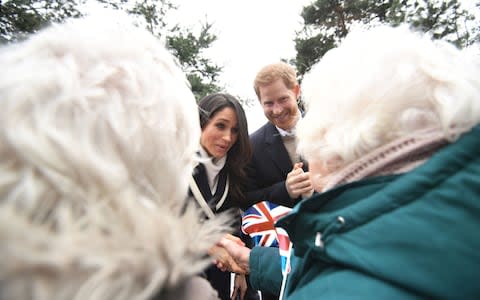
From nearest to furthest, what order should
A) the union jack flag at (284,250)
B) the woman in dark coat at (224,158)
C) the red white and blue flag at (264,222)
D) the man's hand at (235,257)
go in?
the union jack flag at (284,250), the man's hand at (235,257), the red white and blue flag at (264,222), the woman in dark coat at (224,158)

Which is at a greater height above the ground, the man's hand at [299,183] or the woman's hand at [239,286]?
the man's hand at [299,183]

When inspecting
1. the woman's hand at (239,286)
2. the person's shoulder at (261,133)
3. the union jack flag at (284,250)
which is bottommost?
the woman's hand at (239,286)

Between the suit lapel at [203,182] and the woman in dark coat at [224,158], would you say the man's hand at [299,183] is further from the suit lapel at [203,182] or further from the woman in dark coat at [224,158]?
the suit lapel at [203,182]

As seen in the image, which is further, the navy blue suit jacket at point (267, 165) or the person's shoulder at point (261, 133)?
the person's shoulder at point (261, 133)

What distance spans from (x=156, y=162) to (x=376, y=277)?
581mm

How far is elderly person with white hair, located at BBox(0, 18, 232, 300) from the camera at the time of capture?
0.44 metres

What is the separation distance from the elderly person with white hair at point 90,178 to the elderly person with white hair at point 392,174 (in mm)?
389

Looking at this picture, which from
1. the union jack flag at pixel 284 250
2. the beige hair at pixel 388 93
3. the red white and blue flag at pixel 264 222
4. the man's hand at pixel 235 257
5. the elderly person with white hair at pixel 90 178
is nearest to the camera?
the elderly person with white hair at pixel 90 178

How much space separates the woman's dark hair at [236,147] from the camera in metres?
2.55

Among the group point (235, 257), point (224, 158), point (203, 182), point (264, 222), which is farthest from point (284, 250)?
point (224, 158)

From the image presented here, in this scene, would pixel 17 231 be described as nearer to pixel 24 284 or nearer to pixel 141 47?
pixel 24 284

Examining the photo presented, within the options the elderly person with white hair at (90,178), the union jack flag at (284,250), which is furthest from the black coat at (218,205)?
the elderly person with white hair at (90,178)

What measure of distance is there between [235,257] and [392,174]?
1.23m

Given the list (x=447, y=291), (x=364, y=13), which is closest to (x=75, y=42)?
(x=447, y=291)
